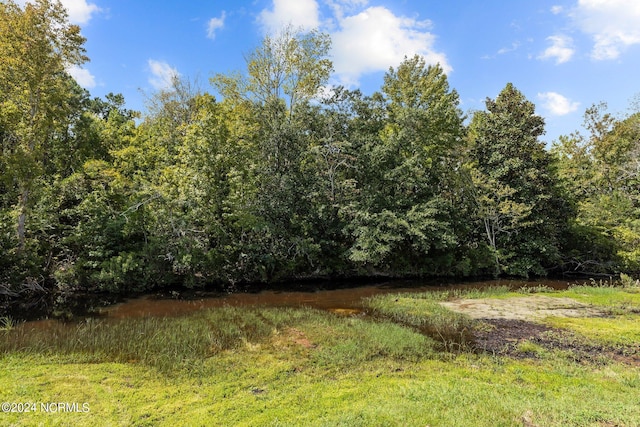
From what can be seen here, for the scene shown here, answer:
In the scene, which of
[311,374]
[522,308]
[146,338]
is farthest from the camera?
[522,308]

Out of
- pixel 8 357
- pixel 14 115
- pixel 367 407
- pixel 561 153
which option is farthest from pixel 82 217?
pixel 561 153

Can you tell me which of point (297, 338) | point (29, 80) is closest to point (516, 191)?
point (297, 338)

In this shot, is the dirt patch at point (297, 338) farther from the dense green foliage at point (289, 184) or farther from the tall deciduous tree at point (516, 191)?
the tall deciduous tree at point (516, 191)

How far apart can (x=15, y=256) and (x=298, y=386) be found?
17.0 meters

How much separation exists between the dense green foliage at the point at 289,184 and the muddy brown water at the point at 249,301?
231cm

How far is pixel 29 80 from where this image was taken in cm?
1648

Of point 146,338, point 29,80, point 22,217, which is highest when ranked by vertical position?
point 29,80

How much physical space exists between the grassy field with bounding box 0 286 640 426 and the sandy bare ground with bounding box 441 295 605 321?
1.24m

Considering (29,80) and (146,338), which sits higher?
(29,80)

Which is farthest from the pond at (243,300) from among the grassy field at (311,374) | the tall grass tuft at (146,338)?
the grassy field at (311,374)

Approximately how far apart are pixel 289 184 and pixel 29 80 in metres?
14.5

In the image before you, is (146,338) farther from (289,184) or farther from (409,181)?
(409,181)

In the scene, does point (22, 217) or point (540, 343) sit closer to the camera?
point (540, 343)

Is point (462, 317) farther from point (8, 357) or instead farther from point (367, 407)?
point (8, 357)
